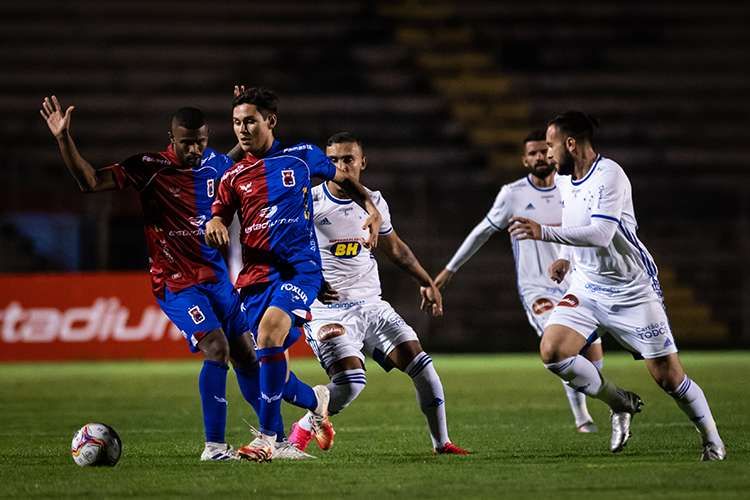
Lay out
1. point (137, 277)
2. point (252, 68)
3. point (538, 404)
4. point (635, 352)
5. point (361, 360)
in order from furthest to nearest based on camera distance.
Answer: point (252, 68), point (137, 277), point (538, 404), point (361, 360), point (635, 352)

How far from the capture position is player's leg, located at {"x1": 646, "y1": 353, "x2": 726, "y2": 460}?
8.22 m

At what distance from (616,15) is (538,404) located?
750 inches

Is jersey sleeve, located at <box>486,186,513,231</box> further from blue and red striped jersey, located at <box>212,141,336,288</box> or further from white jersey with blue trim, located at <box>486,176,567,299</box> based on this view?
blue and red striped jersey, located at <box>212,141,336,288</box>

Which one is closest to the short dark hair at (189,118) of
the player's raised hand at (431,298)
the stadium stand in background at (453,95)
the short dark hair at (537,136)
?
the player's raised hand at (431,298)

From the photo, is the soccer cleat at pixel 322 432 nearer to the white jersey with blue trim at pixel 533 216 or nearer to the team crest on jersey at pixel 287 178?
the team crest on jersey at pixel 287 178

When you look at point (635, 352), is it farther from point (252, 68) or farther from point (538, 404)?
point (252, 68)

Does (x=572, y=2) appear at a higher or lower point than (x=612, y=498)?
higher

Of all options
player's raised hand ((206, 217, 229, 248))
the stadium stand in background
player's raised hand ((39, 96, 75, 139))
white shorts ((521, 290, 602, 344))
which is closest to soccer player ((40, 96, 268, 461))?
player's raised hand ((39, 96, 75, 139))

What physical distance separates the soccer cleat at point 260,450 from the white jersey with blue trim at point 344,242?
1365 mm

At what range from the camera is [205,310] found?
8.67 m

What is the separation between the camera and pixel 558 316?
8680mm

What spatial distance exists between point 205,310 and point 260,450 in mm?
1088

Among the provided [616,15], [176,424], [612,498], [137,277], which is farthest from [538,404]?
[616,15]

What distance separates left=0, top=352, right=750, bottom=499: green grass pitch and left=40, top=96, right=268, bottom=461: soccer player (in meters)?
0.54
